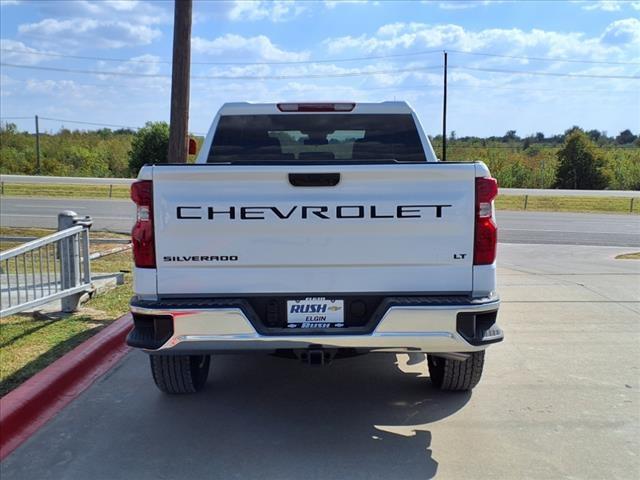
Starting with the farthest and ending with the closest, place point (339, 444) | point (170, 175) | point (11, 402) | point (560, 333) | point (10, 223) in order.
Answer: point (10, 223) → point (560, 333) → point (11, 402) → point (339, 444) → point (170, 175)

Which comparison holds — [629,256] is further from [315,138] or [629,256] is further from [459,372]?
[459,372]

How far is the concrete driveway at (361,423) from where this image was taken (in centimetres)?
363

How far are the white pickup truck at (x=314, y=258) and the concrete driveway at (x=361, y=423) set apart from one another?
2.04 feet

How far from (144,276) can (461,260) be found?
1870mm

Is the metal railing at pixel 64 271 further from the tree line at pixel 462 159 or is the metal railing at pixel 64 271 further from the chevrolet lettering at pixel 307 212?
the tree line at pixel 462 159

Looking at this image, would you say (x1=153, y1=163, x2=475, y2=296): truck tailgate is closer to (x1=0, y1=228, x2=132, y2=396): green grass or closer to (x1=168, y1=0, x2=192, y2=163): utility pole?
(x1=0, y1=228, x2=132, y2=396): green grass

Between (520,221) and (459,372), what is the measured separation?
60.5 ft

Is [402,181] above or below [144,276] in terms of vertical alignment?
above

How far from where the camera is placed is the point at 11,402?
4.21m

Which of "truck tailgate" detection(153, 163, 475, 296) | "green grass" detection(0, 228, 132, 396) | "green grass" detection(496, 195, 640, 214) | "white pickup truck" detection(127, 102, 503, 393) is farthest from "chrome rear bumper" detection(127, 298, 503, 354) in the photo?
"green grass" detection(496, 195, 640, 214)

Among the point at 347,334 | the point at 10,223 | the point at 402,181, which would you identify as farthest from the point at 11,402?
the point at 10,223

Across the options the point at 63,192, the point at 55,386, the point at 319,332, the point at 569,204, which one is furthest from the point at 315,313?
the point at 63,192

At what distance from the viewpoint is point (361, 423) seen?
4.30 m

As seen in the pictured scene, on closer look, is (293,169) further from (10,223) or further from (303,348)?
(10,223)
